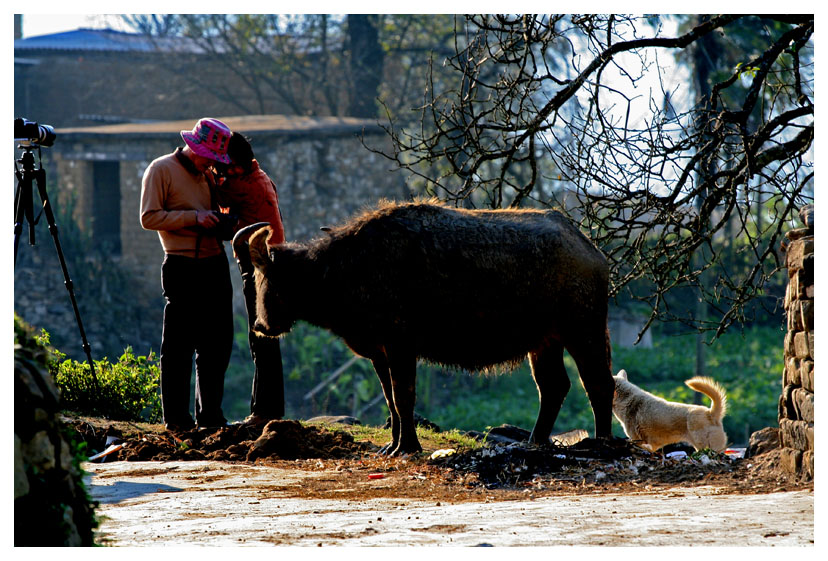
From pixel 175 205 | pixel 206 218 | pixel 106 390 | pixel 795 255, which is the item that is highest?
pixel 175 205

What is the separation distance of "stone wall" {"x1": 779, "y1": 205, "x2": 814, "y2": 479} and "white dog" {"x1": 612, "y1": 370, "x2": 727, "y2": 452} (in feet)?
6.64

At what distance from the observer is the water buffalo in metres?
6.90

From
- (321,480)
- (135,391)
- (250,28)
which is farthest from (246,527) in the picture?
(250,28)

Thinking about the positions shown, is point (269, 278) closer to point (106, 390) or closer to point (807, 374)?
point (106, 390)

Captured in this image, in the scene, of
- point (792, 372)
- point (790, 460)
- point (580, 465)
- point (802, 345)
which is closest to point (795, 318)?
point (802, 345)

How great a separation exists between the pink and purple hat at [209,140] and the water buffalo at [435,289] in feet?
2.64

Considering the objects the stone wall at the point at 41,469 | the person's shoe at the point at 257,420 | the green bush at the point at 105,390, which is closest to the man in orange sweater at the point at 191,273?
the person's shoe at the point at 257,420

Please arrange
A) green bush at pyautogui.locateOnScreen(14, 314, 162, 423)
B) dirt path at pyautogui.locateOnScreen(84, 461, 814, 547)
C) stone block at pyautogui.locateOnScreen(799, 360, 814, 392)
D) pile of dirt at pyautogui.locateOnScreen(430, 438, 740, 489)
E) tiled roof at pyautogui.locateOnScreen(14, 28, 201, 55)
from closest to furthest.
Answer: dirt path at pyautogui.locateOnScreen(84, 461, 814, 547) → stone block at pyautogui.locateOnScreen(799, 360, 814, 392) → pile of dirt at pyautogui.locateOnScreen(430, 438, 740, 489) → green bush at pyautogui.locateOnScreen(14, 314, 162, 423) → tiled roof at pyautogui.locateOnScreen(14, 28, 201, 55)

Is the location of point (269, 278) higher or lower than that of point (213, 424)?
higher

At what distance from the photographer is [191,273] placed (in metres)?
7.54

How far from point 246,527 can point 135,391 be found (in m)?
5.38

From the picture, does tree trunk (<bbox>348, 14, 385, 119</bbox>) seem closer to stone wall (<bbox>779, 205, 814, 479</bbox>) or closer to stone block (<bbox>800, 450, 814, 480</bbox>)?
stone wall (<bbox>779, 205, 814, 479</bbox>)

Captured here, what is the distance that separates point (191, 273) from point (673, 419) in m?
4.35

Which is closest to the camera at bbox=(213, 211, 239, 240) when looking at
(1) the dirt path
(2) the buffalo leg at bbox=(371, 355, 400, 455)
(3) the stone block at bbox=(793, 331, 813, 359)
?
(2) the buffalo leg at bbox=(371, 355, 400, 455)
